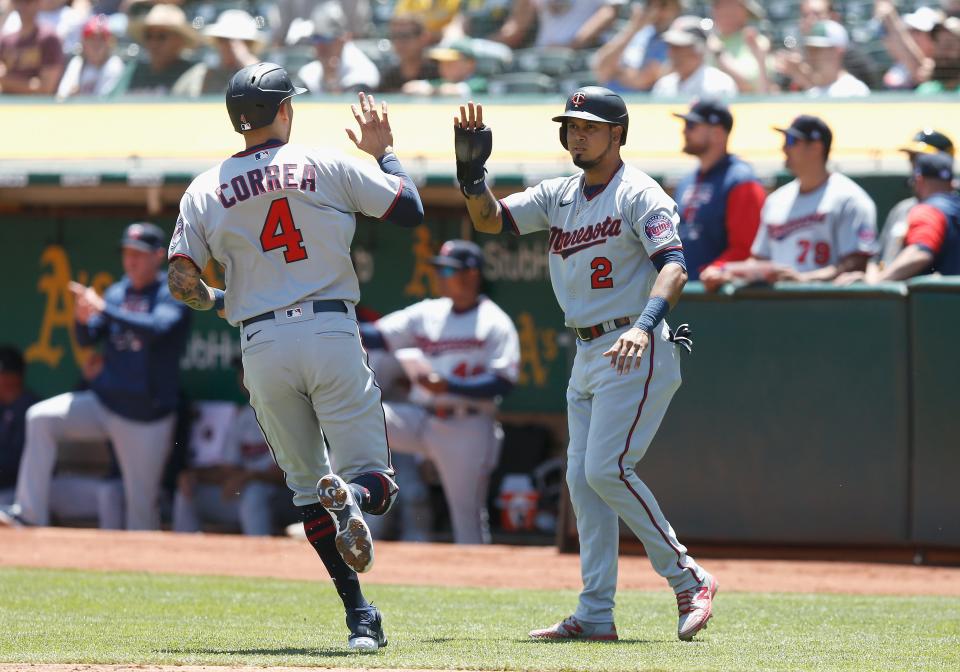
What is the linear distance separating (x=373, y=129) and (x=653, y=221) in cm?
87

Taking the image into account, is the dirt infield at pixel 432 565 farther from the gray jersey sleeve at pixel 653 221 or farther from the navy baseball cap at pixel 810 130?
the gray jersey sleeve at pixel 653 221

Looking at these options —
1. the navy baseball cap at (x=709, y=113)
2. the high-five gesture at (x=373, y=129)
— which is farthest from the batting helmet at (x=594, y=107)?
the navy baseball cap at (x=709, y=113)

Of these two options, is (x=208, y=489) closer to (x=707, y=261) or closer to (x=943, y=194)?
(x=707, y=261)

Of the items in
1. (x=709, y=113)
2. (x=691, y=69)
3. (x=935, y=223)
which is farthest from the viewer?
(x=691, y=69)

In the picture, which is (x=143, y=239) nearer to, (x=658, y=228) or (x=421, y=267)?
(x=421, y=267)

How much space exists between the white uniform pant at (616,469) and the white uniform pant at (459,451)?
3.69 metres

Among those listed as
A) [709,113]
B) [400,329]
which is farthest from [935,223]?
[400,329]

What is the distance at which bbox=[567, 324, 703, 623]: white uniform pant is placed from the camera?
450 centimetres

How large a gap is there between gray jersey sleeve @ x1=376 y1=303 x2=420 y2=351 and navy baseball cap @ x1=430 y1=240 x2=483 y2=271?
0.38 metres

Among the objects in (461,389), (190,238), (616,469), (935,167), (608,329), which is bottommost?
(461,389)

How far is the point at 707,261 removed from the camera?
24.3 ft

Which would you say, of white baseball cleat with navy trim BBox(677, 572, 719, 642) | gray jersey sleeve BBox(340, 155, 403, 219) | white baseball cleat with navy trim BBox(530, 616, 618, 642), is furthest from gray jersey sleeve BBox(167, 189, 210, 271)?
white baseball cleat with navy trim BBox(677, 572, 719, 642)

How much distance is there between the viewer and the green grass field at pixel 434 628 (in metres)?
4.00

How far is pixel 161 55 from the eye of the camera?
10.6m
